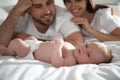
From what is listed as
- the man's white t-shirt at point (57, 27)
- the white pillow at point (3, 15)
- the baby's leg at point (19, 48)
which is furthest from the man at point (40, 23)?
the baby's leg at point (19, 48)

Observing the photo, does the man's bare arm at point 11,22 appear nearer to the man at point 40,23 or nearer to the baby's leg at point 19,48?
the man at point 40,23

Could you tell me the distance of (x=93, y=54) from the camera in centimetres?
117

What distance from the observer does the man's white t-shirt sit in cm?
165

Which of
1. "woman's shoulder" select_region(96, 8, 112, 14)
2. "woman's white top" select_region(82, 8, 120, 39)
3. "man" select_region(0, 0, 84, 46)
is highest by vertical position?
"man" select_region(0, 0, 84, 46)

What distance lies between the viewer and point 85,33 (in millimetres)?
1805

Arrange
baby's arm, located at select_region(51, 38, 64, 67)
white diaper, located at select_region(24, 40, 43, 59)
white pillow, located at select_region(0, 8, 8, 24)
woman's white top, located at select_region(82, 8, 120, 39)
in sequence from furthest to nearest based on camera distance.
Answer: white pillow, located at select_region(0, 8, 8, 24) → woman's white top, located at select_region(82, 8, 120, 39) → white diaper, located at select_region(24, 40, 43, 59) → baby's arm, located at select_region(51, 38, 64, 67)

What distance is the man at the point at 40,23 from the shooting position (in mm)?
1626

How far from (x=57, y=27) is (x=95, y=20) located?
34 centimetres

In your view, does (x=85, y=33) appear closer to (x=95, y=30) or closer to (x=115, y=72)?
(x=95, y=30)

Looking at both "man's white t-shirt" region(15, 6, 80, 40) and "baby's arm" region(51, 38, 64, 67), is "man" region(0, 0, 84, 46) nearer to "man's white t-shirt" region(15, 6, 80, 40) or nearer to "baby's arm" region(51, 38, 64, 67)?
"man's white t-shirt" region(15, 6, 80, 40)

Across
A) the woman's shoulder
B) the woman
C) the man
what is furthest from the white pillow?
the woman's shoulder

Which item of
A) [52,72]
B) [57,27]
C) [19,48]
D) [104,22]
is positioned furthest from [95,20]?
[52,72]

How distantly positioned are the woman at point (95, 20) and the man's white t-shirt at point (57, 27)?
0.05 meters

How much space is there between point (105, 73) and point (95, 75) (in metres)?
0.06
